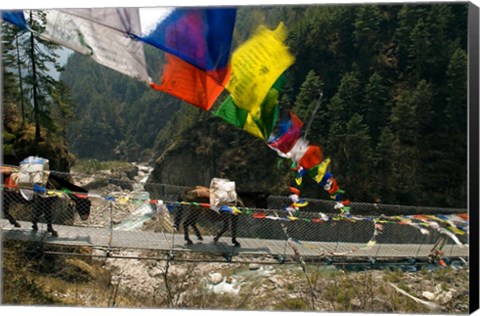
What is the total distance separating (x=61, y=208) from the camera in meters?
8.30

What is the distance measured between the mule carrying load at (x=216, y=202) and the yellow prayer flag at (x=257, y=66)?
1525 mm

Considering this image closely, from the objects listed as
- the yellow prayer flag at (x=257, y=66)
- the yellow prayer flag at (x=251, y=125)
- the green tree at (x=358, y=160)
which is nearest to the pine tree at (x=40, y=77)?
the yellow prayer flag at (x=251, y=125)

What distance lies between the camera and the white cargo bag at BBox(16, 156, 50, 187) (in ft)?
20.7

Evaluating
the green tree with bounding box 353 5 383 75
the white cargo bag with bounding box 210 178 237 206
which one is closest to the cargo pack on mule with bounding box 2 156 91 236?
the white cargo bag with bounding box 210 178 237 206

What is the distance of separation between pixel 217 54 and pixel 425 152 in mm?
16845

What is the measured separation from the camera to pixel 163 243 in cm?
698

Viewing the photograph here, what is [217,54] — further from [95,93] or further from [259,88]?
[95,93]

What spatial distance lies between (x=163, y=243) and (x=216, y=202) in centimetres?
106

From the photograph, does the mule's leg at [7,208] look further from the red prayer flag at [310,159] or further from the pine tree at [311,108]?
the pine tree at [311,108]

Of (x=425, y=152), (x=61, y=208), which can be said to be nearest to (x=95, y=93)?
(x=425, y=152)

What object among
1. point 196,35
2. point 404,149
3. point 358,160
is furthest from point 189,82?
point 358,160

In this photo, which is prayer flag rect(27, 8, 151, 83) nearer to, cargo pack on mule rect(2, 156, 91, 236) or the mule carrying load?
cargo pack on mule rect(2, 156, 91, 236)

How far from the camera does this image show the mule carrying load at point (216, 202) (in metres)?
6.64

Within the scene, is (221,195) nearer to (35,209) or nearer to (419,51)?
(35,209)
